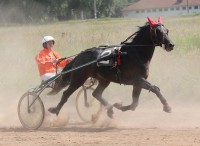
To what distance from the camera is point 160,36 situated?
10.0 metres

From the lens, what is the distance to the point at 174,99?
14.1m

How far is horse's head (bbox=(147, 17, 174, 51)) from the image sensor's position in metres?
9.91

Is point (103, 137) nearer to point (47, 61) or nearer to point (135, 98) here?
point (135, 98)

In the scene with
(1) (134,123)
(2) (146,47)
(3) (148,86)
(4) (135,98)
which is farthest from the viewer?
(1) (134,123)

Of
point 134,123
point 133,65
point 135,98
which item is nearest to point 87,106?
point 134,123

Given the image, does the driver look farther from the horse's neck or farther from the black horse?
the horse's neck

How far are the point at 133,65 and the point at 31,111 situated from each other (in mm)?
2312

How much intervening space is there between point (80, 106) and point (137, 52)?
2.26m

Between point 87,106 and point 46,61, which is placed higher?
point 46,61

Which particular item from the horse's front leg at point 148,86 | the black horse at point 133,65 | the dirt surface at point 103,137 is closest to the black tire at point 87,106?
the black horse at point 133,65

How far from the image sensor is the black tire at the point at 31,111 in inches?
423

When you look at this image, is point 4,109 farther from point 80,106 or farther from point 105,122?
point 105,122

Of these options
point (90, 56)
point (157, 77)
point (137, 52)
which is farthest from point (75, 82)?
point (157, 77)

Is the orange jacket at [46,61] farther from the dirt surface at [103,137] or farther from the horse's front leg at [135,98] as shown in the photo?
the horse's front leg at [135,98]
